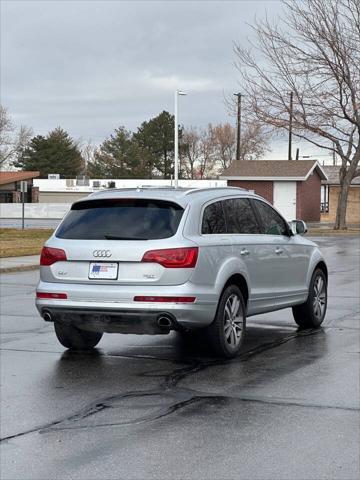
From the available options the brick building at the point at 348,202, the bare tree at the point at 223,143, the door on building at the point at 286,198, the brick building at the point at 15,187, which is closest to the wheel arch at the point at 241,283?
the door on building at the point at 286,198

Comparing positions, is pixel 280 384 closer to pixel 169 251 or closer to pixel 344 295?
pixel 169 251

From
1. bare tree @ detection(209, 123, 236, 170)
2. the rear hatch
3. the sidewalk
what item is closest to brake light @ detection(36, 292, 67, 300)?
the rear hatch

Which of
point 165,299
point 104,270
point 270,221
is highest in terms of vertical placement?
point 270,221

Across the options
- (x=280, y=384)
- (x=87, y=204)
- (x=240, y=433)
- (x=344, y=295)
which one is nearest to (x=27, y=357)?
(x=87, y=204)

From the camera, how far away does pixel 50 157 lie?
10444 centimetres

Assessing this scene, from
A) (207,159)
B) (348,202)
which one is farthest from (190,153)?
(348,202)

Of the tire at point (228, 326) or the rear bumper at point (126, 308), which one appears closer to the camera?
the rear bumper at point (126, 308)

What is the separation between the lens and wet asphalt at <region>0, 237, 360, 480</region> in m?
5.42

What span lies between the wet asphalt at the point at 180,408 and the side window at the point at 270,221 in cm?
134

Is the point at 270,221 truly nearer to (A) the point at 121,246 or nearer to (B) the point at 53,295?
(A) the point at 121,246

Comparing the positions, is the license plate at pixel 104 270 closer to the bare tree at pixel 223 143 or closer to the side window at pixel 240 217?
the side window at pixel 240 217

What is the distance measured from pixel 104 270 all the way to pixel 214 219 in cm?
144

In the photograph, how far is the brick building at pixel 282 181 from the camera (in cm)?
5722

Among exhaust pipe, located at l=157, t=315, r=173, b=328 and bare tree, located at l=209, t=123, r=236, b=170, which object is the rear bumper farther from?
bare tree, located at l=209, t=123, r=236, b=170
